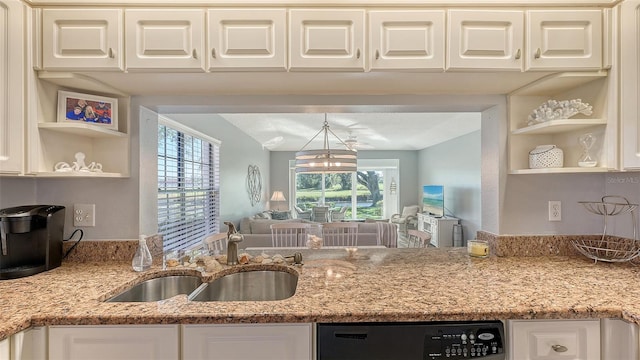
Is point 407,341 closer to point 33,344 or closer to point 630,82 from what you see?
point 33,344

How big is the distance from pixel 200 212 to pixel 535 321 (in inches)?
135

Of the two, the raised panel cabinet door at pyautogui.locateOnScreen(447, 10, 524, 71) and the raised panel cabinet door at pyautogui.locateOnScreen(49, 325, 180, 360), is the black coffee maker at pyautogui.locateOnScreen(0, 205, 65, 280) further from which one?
the raised panel cabinet door at pyautogui.locateOnScreen(447, 10, 524, 71)

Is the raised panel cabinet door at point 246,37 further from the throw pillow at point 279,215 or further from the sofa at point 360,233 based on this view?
the throw pillow at point 279,215

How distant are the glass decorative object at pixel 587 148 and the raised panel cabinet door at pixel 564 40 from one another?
33 centimetres

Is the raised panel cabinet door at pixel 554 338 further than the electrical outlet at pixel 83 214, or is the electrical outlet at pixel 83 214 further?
the electrical outlet at pixel 83 214

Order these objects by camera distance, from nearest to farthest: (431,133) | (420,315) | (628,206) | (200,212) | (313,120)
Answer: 1. (420,315)
2. (628,206)
3. (200,212)
4. (313,120)
5. (431,133)

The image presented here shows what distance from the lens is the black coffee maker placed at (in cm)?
140

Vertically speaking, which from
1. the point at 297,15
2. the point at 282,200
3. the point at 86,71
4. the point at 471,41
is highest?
the point at 297,15

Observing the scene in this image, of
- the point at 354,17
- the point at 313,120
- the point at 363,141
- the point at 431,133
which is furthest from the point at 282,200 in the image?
the point at 354,17

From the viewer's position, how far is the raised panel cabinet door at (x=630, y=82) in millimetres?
1340

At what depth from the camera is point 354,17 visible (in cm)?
138

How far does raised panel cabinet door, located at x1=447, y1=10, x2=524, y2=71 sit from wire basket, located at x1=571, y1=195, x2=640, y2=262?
1.01 meters

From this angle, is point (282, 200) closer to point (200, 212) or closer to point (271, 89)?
point (200, 212)

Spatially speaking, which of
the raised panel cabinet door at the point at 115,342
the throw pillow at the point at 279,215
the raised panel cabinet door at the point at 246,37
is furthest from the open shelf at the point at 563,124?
the throw pillow at the point at 279,215
